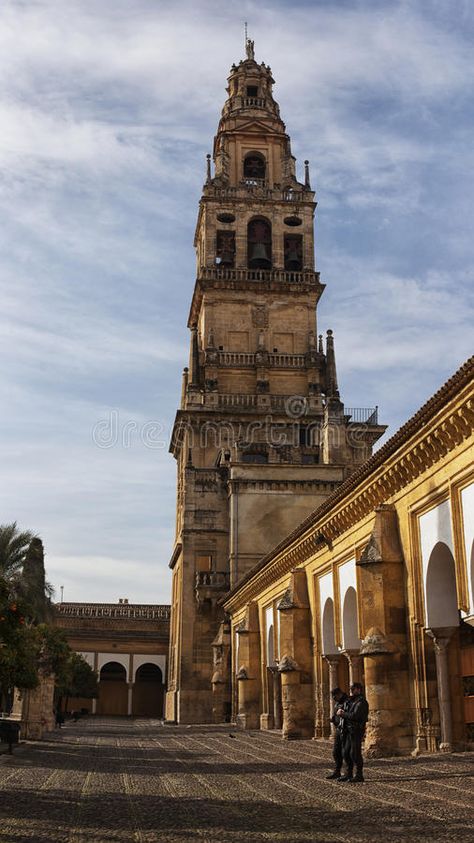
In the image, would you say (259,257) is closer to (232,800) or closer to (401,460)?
(401,460)

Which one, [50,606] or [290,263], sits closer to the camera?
[50,606]

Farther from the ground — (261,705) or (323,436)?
(323,436)

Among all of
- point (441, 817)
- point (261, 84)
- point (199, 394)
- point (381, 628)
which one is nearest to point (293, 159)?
point (261, 84)

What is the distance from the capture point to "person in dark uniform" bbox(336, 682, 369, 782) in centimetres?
1352

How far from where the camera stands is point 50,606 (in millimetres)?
35438

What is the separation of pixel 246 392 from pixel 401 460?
119 feet

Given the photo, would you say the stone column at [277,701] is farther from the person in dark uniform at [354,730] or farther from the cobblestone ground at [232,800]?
the person in dark uniform at [354,730]

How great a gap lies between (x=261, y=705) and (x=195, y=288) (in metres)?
29.6

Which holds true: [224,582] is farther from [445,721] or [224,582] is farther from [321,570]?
[445,721]

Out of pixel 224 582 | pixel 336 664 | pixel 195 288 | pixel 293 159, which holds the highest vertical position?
pixel 293 159

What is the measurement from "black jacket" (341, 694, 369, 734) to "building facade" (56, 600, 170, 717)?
56.6m


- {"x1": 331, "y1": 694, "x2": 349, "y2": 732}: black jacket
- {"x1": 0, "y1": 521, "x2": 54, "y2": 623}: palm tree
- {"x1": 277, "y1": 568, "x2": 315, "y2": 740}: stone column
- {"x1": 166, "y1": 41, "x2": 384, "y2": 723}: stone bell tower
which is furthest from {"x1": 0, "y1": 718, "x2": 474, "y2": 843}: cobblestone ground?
{"x1": 166, "y1": 41, "x2": 384, "y2": 723}: stone bell tower

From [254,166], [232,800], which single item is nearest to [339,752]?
[232,800]

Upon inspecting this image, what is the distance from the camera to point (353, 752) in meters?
13.6
